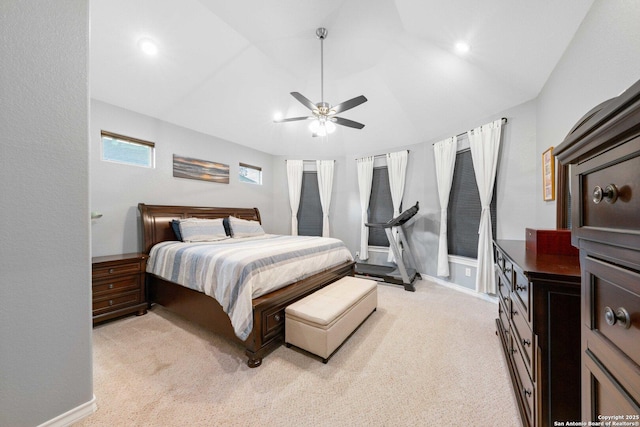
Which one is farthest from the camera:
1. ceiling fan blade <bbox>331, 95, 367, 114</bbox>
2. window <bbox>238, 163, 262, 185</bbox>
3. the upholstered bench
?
window <bbox>238, 163, 262, 185</bbox>

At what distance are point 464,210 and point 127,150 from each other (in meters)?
5.56

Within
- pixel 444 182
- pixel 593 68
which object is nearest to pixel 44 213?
pixel 593 68

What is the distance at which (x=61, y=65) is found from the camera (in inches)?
56.1

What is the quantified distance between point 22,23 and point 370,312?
3608mm

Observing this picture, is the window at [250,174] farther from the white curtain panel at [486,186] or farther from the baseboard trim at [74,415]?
the white curtain panel at [486,186]

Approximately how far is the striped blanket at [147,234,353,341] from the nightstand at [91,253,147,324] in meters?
0.18

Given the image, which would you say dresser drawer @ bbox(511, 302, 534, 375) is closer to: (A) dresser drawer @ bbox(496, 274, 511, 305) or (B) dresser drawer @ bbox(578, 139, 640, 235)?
(A) dresser drawer @ bbox(496, 274, 511, 305)

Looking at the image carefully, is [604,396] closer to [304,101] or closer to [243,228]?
[304,101]

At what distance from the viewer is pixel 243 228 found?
437 centimetres

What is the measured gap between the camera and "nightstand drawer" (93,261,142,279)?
109 inches

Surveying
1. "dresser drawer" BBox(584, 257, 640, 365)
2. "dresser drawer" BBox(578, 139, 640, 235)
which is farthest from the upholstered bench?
"dresser drawer" BBox(578, 139, 640, 235)

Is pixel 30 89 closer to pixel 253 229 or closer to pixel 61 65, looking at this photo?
pixel 61 65

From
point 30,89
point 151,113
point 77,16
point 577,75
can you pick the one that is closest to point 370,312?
point 577,75

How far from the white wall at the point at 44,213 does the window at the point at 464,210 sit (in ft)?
15.4
